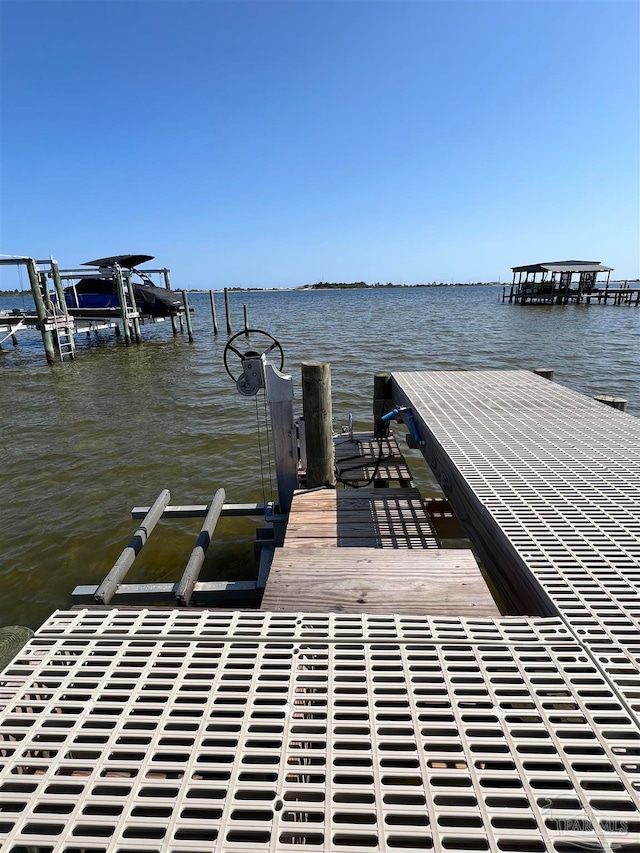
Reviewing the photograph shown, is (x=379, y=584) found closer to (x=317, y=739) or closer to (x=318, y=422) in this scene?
(x=317, y=739)

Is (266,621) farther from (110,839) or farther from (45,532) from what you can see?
(45,532)

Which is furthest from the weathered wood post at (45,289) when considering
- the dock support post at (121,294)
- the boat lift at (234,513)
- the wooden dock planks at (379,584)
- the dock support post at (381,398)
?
the wooden dock planks at (379,584)

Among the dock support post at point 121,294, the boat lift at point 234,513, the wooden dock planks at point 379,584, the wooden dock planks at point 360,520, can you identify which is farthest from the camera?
the dock support post at point 121,294

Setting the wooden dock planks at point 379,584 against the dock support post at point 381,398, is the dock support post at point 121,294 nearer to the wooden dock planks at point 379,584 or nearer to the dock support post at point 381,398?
the dock support post at point 381,398

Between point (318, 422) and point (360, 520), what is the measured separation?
4.07 ft

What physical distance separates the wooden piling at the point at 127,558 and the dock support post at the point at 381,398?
3445mm

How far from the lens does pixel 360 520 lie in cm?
437

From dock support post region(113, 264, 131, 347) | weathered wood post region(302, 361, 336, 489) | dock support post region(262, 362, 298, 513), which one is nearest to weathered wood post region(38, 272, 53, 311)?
dock support post region(113, 264, 131, 347)

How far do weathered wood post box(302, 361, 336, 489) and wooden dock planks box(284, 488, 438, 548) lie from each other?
0.75 feet

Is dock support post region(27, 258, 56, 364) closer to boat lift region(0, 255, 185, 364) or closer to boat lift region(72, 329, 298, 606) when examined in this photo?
boat lift region(0, 255, 185, 364)

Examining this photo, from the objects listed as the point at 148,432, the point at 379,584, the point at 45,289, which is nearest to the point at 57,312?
the point at 45,289

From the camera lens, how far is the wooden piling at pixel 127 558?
13.3 ft

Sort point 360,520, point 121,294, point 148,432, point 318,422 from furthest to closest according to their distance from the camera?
point 121,294
point 148,432
point 318,422
point 360,520

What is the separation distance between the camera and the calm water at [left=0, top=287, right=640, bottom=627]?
5895 millimetres
